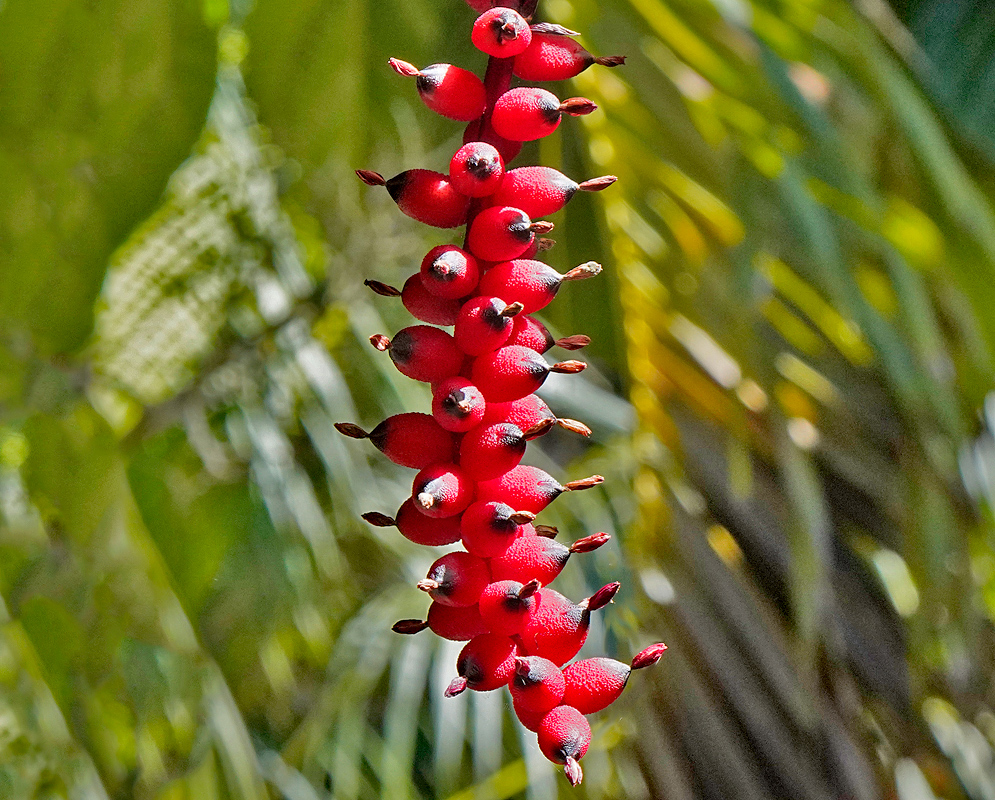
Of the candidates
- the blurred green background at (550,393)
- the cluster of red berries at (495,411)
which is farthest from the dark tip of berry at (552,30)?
the blurred green background at (550,393)

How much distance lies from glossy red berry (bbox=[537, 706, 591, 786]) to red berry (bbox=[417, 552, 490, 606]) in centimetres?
3

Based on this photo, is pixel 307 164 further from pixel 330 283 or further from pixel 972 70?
pixel 972 70

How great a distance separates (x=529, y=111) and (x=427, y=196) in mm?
26

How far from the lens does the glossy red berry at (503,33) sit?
16cm

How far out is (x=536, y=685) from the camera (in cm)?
15

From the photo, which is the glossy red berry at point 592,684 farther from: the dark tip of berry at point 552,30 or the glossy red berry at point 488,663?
the dark tip of berry at point 552,30

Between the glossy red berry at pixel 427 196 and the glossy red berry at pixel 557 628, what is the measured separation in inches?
3.0

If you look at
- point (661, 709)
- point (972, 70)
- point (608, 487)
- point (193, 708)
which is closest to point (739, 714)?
point (661, 709)

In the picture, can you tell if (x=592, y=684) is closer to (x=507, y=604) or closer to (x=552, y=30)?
(x=507, y=604)

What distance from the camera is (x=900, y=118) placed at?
340 mm

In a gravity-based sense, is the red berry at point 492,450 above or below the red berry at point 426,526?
above

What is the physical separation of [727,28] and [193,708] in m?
0.50

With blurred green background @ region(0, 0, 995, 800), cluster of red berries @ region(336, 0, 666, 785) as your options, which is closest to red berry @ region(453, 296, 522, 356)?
cluster of red berries @ region(336, 0, 666, 785)

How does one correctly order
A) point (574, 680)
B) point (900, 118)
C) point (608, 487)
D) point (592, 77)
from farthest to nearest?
point (608, 487) → point (592, 77) → point (900, 118) → point (574, 680)
